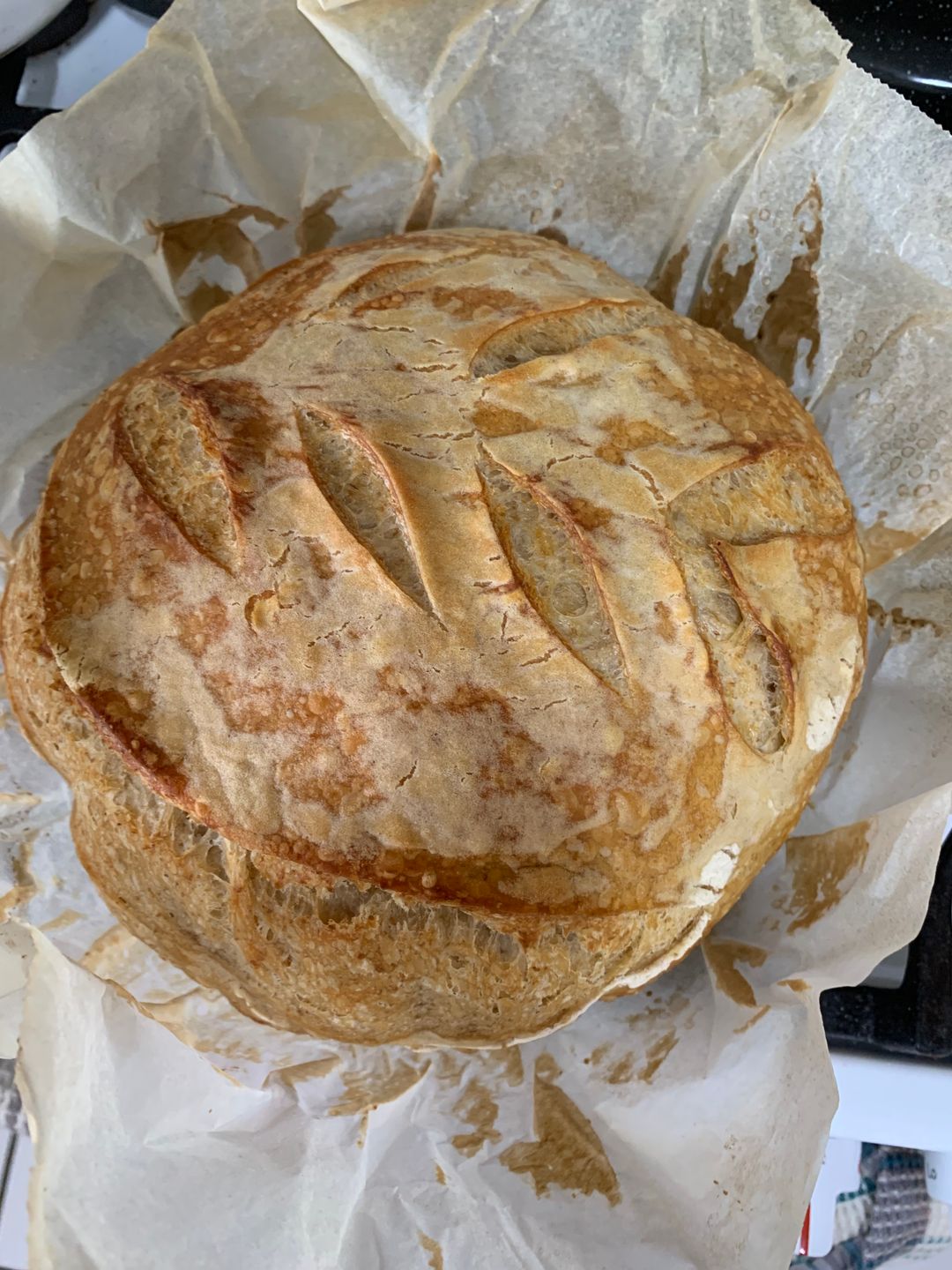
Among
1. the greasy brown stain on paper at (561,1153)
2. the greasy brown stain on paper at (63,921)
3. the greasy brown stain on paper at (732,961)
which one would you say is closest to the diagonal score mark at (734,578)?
the greasy brown stain on paper at (732,961)

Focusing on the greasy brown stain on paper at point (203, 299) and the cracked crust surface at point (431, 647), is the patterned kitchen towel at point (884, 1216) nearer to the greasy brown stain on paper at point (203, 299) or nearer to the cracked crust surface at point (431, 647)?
the cracked crust surface at point (431, 647)

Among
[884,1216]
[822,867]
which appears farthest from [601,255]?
[884,1216]

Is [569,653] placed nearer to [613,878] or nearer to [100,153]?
[613,878]

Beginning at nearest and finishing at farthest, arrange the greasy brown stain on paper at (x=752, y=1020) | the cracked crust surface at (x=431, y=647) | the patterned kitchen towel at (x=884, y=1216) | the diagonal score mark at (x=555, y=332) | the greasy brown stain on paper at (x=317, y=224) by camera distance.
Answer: the cracked crust surface at (x=431, y=647) → the diagonal score mark at (x=555, y=332) → the greasy brown stain on paper at (x=752, y=1020) → the greasy brown stain on paper at (x=317, y=224) → the patterned kitchen towel at (x=884, y=1216)

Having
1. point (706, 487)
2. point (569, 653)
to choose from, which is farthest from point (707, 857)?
point (706, 487)

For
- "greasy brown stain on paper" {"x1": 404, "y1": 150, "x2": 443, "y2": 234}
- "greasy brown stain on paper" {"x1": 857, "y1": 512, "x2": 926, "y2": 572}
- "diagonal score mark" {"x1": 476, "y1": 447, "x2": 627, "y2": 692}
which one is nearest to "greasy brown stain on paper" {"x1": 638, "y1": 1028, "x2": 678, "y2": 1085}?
"diagonal score mark" {"x1": 476, "y1": 447, "x2": 627, "y2": 692}

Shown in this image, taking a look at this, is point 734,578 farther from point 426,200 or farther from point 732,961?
point 426,200

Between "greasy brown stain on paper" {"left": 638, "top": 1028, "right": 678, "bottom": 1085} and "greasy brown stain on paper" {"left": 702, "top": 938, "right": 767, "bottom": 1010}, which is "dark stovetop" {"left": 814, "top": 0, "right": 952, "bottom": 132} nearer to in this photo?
"greasy brown stain on paper" {"left": 702, "top": 938, "right": 767, "bottom": 1010}
